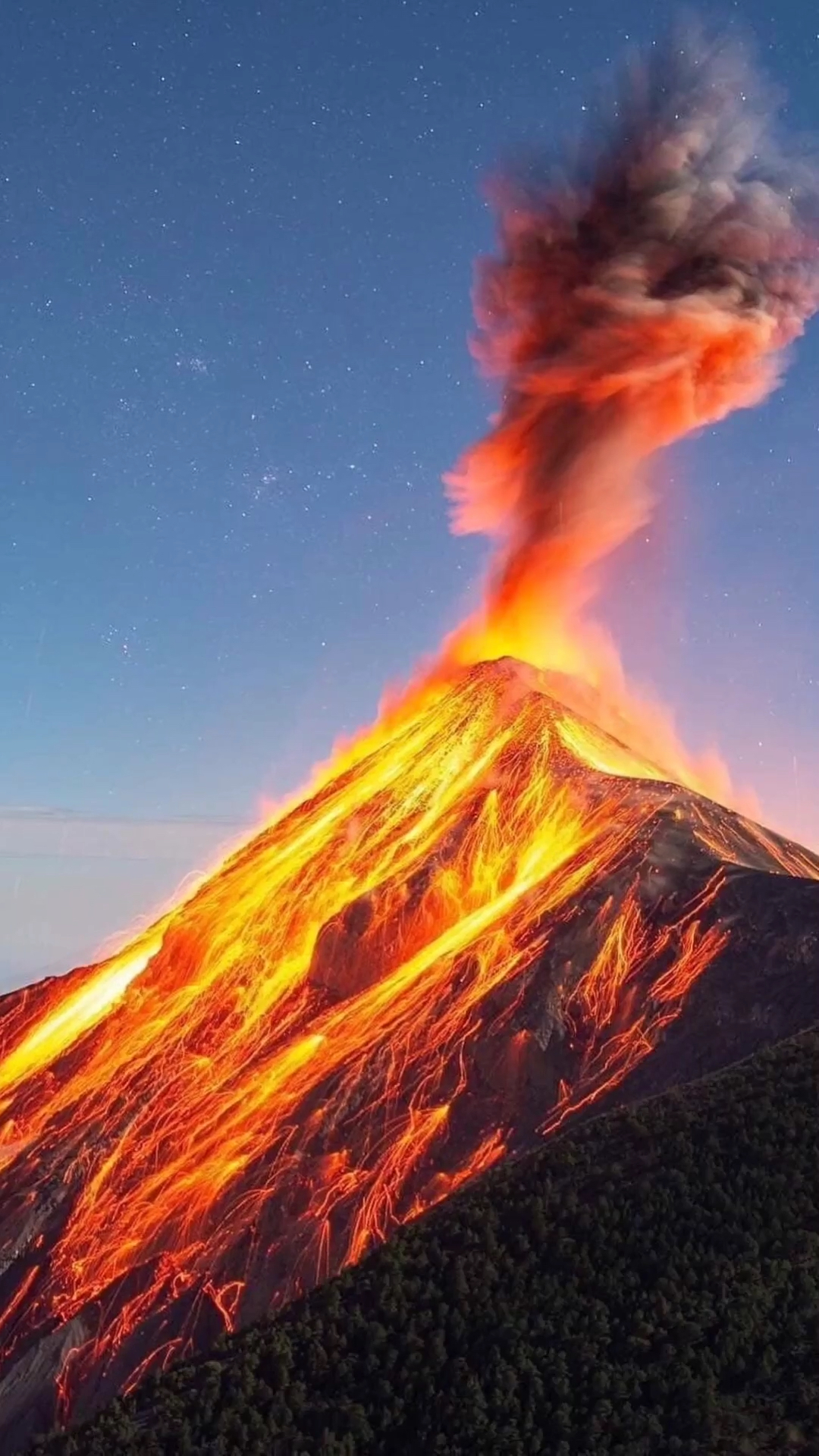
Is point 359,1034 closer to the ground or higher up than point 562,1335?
higher up

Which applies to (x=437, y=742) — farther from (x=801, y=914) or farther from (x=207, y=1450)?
(x=207, y=1450)

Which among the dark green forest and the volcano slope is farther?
the volcano slope

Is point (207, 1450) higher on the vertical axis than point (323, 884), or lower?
lower

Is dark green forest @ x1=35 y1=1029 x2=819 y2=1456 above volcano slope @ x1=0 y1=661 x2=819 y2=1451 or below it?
below

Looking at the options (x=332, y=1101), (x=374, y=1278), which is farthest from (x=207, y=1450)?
(x=332, y=1101)
